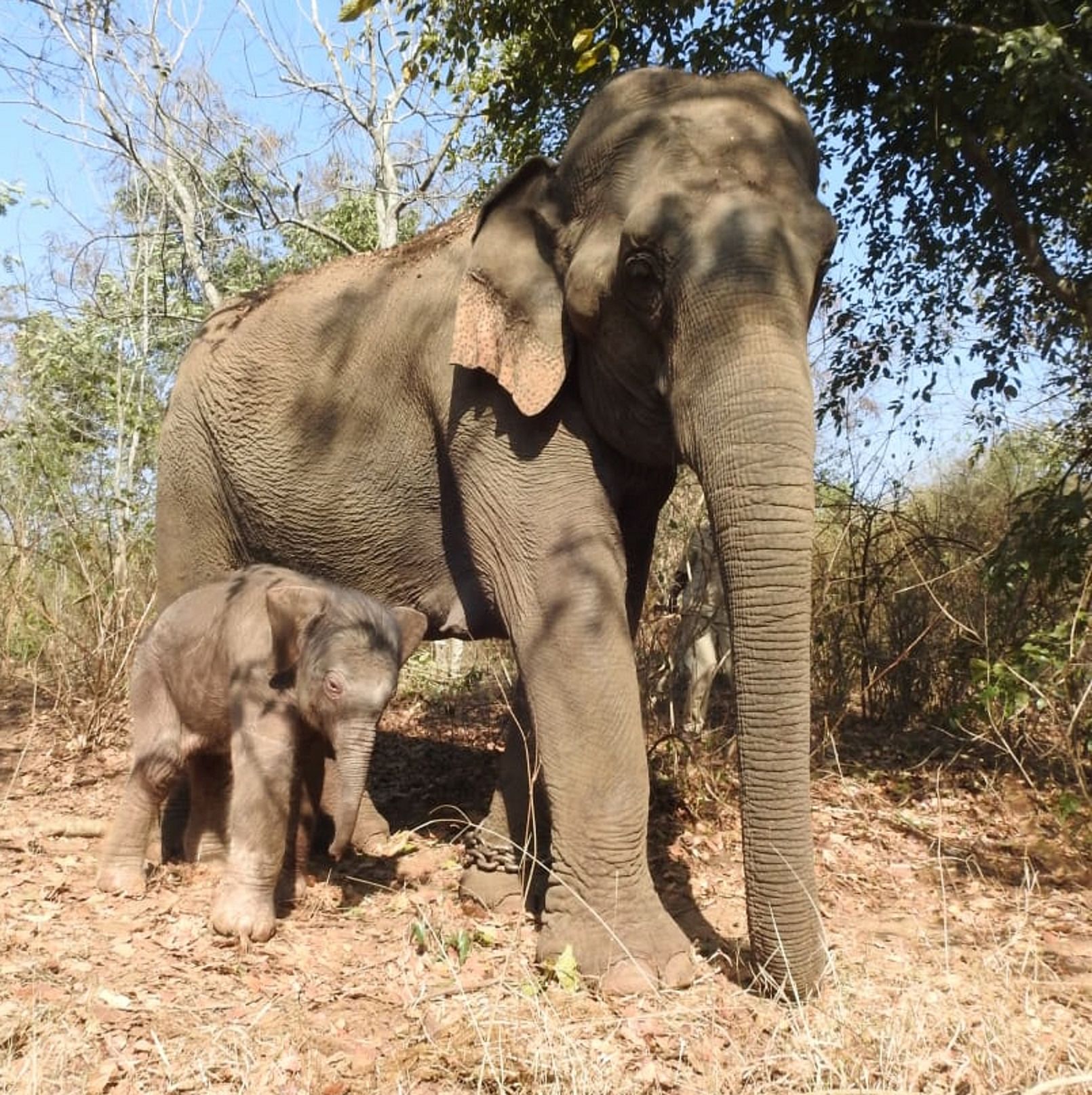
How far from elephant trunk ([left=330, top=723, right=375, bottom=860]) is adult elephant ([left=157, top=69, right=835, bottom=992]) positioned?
672mm

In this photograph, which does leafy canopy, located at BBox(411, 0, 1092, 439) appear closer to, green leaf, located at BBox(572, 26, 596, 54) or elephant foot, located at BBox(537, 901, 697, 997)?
green leaf, located at BBox(572, 26, 596, 54)

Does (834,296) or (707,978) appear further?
(834,296)

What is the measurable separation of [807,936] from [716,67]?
5.55 meters

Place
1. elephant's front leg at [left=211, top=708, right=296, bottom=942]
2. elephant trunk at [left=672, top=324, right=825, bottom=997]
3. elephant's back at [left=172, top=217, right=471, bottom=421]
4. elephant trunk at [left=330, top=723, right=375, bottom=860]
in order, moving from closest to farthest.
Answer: elephant trunk at [left=672, top=324, right=825, bottom=997], elephant trunk at [left=330, top=723, right=375, bottom=860], elephant's front leg at [left=211, top=708, right=296, bottom=942], elephant's back at [left=172, top=217, right=471, bottom=421]

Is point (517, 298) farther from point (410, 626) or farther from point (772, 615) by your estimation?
point (772, 615)

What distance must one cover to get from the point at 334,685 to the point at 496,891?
4.35 ft

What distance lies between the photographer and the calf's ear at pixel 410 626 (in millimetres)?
5082

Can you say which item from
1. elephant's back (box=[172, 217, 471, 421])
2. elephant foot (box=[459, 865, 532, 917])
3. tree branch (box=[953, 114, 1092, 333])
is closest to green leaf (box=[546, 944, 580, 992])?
elephant foot (box=[459, 865, 532, 917])

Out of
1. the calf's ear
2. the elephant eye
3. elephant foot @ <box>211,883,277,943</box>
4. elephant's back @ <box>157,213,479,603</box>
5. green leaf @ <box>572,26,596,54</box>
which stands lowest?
elephant foot @ <box>211,883,277,943</box>

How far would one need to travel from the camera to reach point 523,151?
27.7 ft

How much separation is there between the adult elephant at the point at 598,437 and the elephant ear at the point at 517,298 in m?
0.01

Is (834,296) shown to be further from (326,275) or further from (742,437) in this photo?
(742,437)

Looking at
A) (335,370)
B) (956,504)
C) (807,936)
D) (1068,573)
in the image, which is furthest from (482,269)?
(956,504)

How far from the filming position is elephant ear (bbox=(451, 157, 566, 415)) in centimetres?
459
